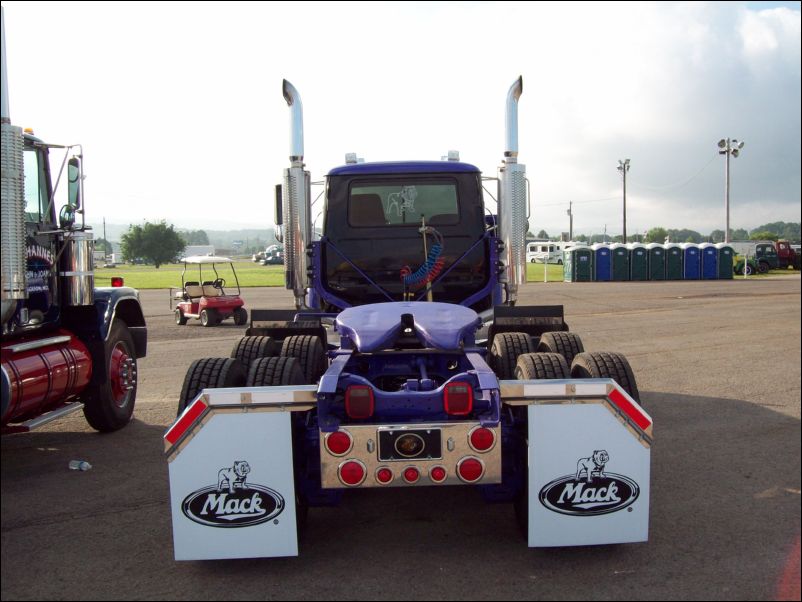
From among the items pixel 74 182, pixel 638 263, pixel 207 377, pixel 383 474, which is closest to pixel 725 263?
pixel 638 263

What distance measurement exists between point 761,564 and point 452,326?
2.14m

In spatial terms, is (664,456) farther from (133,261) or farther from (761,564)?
(133,261)

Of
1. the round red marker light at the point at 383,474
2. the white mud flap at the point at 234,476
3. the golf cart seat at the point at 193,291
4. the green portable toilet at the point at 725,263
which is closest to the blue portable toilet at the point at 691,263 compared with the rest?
the green portable toilet at the point at 725,263

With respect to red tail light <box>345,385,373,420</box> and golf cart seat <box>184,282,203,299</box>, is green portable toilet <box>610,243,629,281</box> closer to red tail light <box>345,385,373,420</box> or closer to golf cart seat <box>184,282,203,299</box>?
golf cart seat <box>184,282,203,299</box>

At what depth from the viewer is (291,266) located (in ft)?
23.4

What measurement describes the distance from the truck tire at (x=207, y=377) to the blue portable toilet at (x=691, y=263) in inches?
1487

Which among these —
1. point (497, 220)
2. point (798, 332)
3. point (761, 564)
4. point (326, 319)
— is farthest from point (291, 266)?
point (798, 332)

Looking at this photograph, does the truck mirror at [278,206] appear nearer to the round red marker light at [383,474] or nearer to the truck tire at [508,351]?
the truck tire at [508,351]

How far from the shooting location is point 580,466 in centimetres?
402

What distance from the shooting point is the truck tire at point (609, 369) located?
4941 mm

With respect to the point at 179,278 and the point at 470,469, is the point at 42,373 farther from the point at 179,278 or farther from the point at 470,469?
the point at 179,278

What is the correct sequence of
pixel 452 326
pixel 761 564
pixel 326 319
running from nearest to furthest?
pixel 761 564, pixel 452 326, pixel 326 319

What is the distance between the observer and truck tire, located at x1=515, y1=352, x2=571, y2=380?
4738 mm

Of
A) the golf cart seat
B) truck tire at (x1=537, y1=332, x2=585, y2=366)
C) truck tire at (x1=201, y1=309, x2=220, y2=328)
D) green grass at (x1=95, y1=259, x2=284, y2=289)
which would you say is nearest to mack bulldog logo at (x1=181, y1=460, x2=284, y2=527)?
truck tire at (x1=537, y1=332, x2=585, y2=366)
